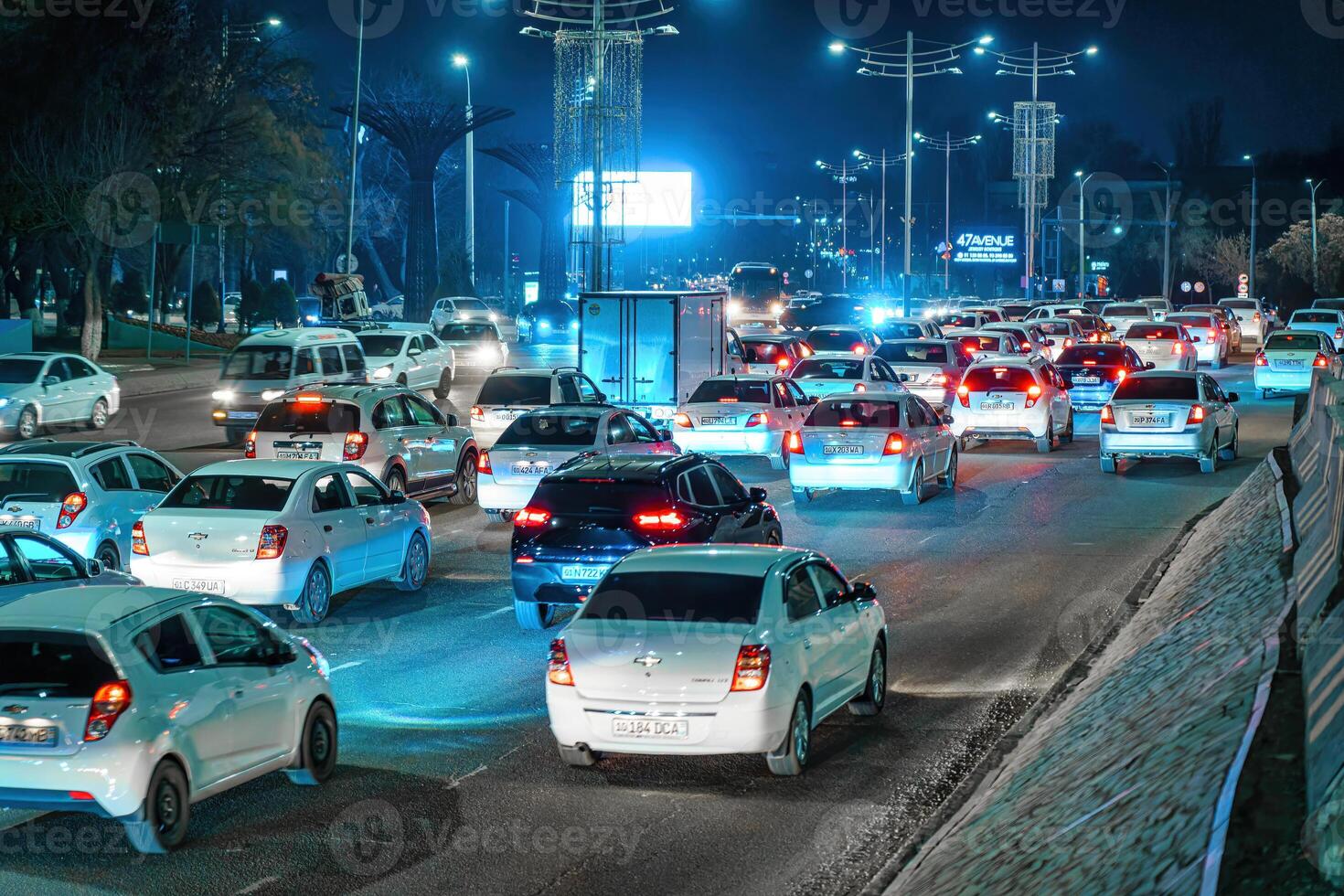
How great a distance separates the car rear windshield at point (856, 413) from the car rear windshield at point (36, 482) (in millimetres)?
10019

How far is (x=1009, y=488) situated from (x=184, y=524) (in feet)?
44.6

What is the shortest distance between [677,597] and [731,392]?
1700 centimetres

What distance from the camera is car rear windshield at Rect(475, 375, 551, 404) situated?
2736 cm

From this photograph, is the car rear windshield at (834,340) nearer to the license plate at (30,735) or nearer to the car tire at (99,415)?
the car tire at (99,415)

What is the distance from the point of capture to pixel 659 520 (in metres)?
13.9

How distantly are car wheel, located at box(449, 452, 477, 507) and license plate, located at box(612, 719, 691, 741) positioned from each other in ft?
44.4

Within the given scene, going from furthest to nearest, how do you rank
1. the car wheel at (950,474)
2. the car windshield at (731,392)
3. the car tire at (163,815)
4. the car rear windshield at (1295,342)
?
the car rear windshield at (1295,342)
the car windshield at (731,392)
the car wheel at (950,474)
the car tire at (163,815)

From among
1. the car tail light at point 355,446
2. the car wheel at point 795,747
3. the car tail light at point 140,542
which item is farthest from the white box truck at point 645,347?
the car wheel at point 795,747

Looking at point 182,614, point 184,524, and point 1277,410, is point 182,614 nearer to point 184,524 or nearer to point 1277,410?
point 184,524

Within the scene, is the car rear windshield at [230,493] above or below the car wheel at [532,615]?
above

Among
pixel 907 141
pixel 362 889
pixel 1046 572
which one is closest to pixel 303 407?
pixel 1046 572

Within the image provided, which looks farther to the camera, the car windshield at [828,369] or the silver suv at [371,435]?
the car windshield at [828,369]

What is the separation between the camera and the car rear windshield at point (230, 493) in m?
14.8

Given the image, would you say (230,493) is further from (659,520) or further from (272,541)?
(659,520)
